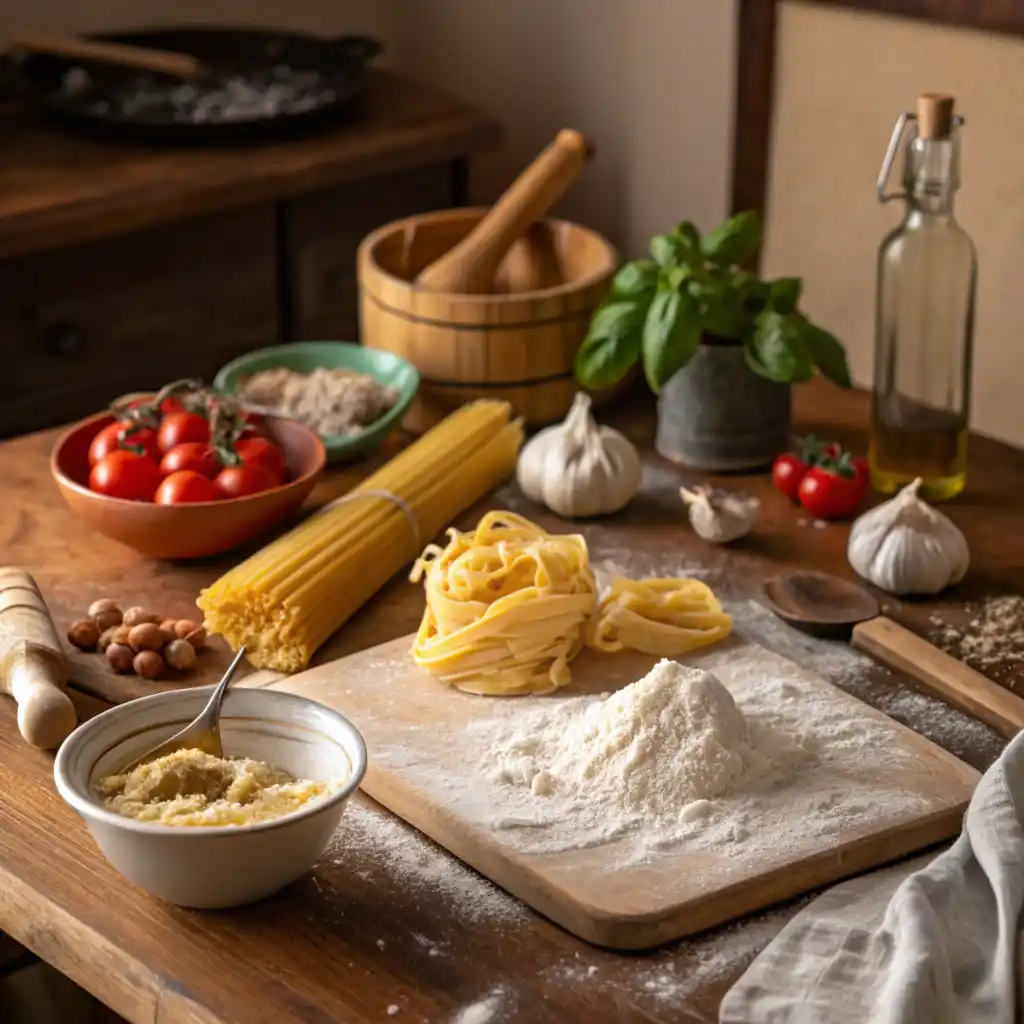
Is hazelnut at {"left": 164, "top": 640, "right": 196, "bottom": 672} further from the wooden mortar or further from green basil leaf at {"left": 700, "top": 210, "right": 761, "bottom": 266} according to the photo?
green basil leaf at {"left": 700, "top": 210, "right": 761, "bottom": 266}

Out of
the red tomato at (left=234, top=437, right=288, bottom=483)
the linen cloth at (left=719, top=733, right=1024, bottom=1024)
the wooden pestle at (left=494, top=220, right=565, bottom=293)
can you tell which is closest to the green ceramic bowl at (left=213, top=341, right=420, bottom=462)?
the red tomato at (left=234, top=437, right=288, bottom=483)

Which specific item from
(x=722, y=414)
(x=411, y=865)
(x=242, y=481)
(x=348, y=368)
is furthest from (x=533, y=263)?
(x=411, y=865)

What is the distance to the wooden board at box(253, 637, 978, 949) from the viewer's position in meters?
1.17

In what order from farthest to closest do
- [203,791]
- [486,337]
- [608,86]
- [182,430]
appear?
1. [608,86]
2. [486,337]
3. [182,430]
4. [203,791]

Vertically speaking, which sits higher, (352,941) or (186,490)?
(186,490)

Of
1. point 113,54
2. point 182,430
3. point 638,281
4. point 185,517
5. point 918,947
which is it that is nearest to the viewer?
point 918,947

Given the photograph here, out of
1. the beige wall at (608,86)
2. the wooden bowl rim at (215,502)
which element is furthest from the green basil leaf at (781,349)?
the beige wall at (608,86)

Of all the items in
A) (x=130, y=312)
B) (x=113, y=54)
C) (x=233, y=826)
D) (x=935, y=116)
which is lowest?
(x=130, y=312)

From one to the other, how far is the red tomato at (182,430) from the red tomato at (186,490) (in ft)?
0.21

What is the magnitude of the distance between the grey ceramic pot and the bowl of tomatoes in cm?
41

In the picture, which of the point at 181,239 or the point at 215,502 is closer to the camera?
the point at 215,502

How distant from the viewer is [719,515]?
5.66 ft

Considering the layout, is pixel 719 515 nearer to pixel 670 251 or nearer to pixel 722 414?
pixel 722 414

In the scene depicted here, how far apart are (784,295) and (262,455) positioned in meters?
0.58
